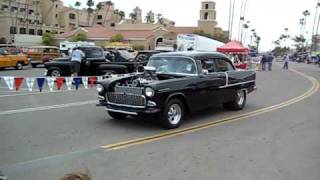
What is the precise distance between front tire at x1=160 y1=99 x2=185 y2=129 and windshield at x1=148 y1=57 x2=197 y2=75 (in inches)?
40.7

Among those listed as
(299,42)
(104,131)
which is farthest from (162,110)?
(299,42)

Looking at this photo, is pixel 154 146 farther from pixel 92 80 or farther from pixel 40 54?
pixel 40 54

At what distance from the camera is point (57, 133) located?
9523mm

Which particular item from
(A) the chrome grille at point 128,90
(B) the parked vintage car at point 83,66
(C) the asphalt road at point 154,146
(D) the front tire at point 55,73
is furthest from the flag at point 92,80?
(A) the chrome grille at point 128,90

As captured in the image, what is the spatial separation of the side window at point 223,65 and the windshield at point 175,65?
1342 mm

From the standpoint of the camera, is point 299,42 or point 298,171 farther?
point 299,42

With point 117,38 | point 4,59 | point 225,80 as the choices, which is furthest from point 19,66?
point 117,38

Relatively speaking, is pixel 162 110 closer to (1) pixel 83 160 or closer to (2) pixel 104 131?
(2) pixel 104 131

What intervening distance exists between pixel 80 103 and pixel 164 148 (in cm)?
664

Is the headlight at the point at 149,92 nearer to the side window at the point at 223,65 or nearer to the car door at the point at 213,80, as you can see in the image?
the car door at the point at 213,80

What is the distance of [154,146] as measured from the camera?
8.56 meters

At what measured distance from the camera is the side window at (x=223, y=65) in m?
12.7

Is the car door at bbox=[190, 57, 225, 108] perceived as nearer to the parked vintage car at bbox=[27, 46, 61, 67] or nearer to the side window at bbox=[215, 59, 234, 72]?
the side window at bbox=[215, 59, 234, 72]

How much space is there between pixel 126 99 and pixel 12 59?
25.8 m
